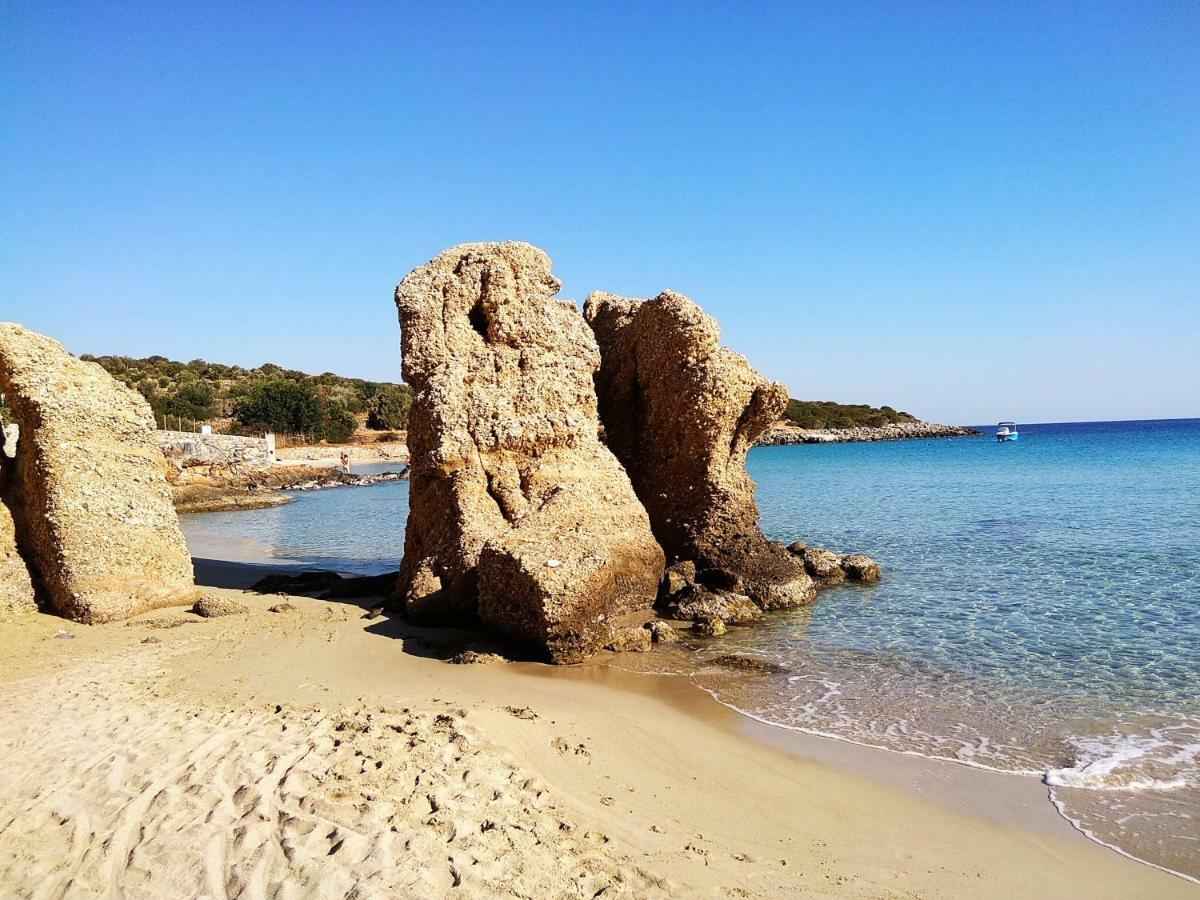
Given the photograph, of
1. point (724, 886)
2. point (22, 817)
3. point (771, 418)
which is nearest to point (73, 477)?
point (22, 817)

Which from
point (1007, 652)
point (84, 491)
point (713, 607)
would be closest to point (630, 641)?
point (713, 607)

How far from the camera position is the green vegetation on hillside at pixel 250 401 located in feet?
173

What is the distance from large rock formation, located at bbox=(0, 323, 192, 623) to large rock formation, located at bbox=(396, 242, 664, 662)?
3.00m

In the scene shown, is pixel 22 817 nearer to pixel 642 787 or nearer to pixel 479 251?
pixel 642 787

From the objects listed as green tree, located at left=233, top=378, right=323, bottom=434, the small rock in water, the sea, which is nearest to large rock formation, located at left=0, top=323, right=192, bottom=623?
the small rock in water

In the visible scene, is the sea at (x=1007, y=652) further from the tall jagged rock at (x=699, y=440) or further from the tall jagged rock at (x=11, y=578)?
the tall jagged rock at (x=11, y=578)

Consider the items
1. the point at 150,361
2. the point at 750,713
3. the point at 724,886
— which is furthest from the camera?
the point at 150,361

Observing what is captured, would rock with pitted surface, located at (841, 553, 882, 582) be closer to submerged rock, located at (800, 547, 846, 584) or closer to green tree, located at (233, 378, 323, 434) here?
submerged rock, located at (800, 547, 846, 584)

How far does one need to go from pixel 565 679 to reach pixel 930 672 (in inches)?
151

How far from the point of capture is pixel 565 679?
7.39 meters

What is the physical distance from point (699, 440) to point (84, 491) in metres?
7.87

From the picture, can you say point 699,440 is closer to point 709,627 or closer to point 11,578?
point 709,627

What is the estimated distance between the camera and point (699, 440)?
38.4 feet

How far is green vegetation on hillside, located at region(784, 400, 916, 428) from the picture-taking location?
8538 centimetres
